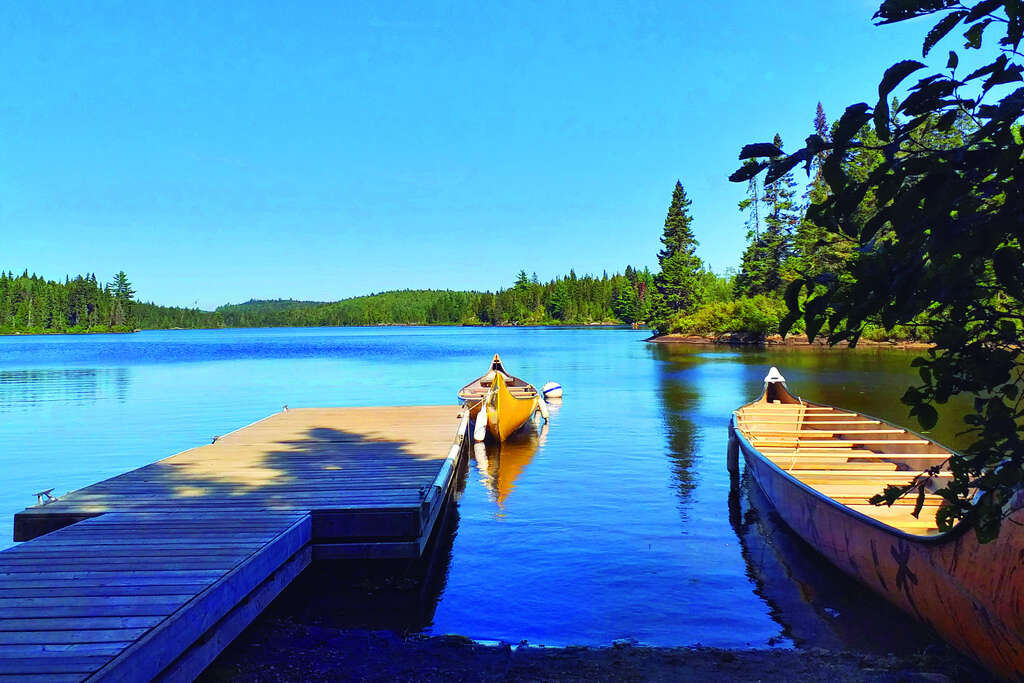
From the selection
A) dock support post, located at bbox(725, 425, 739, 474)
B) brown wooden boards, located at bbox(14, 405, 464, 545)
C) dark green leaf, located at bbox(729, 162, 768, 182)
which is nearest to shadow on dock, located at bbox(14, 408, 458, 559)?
brown wooden boards, located at bbox(14, 405, 464, 545)

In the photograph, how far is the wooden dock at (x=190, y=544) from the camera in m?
5.11

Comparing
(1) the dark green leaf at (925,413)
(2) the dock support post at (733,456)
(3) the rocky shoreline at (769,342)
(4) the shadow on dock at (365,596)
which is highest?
(1) the dark green leaf at (925,413)

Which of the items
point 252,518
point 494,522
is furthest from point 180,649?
point 494,522

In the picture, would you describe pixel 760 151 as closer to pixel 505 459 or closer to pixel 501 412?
pixel 505 459

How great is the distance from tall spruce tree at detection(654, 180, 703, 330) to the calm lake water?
65541 mm

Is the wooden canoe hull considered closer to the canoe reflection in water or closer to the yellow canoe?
the canoe reflection in water

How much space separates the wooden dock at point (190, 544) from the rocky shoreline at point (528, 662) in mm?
512

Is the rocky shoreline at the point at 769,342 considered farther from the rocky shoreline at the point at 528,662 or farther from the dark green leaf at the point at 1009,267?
the dark green leaf at the point at 1009,267

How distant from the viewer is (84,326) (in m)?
181

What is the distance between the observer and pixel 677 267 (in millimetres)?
104938

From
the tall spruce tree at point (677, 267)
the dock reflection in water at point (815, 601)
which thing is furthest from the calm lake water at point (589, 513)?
the tall spruce tree at point (677, 267)

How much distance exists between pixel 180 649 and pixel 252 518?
9.58 ft

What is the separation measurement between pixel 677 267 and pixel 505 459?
295ft


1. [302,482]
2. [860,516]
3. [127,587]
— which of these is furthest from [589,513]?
[127,587]
